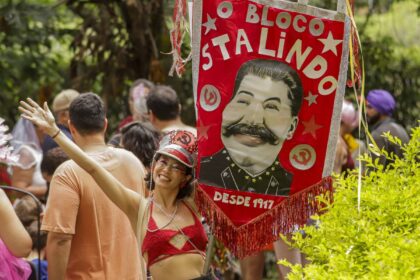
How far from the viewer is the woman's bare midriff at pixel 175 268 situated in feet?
20.3

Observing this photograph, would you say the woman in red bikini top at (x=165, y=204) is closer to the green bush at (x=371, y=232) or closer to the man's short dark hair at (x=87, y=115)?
the man's short dark hair at (x=87, y=115)

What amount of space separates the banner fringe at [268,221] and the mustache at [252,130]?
0.34 m

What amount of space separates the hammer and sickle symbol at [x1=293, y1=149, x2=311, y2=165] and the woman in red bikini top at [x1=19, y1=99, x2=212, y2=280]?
1.88 ft

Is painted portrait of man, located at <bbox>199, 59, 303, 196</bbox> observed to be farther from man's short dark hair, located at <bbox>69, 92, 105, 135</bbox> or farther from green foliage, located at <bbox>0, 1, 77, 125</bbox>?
green foliage, located at <bbox>0, 1, 77, 125</bbox>

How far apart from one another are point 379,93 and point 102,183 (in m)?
5.35

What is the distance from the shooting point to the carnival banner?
6.10 m

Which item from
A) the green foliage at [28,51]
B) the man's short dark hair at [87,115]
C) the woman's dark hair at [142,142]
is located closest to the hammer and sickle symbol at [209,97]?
the man's short dark hair at [87,115]

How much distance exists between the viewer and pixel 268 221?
621cm

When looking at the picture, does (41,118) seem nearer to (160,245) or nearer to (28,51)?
(160,245)

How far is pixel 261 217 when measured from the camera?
6184mm

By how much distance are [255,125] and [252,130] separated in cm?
3

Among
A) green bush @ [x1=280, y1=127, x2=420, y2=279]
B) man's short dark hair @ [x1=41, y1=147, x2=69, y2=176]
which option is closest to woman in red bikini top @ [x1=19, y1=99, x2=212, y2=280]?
green bush @ [x1=280, y1=127, x2=420, y2=279]

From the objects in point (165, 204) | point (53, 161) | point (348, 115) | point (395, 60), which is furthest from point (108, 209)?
point (395, 60)

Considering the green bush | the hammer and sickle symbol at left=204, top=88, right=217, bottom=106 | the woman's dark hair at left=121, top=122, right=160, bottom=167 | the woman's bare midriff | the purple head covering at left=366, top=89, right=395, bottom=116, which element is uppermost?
the hammer and sickle symbol at left=204, top=88, right=217, bottom=106
